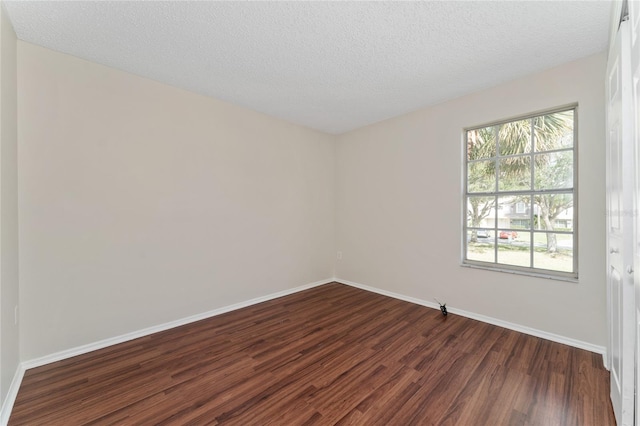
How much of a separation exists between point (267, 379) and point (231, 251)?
1734 millimetres

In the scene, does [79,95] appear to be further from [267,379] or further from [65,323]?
[267,379]

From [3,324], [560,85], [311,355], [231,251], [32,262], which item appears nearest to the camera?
[3,324]

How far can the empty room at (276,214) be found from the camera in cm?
169

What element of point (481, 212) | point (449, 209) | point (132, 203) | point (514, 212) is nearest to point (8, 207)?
point (132, 203)

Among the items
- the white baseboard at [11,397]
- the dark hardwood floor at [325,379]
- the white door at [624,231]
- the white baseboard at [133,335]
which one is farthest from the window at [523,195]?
the white baseboard at [11,397]

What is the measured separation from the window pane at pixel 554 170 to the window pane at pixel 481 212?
0.47 m

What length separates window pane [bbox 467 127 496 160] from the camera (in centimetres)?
300

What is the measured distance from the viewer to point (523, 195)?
2770 millimetres

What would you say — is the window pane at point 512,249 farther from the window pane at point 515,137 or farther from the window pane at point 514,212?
the window pane at point 515,137

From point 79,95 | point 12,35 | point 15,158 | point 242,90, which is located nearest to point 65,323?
point 15,158

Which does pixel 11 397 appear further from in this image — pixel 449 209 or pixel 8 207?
pixel 449 209

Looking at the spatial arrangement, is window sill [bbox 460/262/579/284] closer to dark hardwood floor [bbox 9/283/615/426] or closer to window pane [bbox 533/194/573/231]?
window pane [bbox 533/194/573/231]

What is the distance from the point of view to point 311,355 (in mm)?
2248

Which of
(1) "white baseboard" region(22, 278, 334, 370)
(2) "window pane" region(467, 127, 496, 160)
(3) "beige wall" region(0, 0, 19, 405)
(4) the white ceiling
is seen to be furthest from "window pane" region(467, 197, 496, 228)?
(3) "beige wall" region(0, 0, 19, 405)
